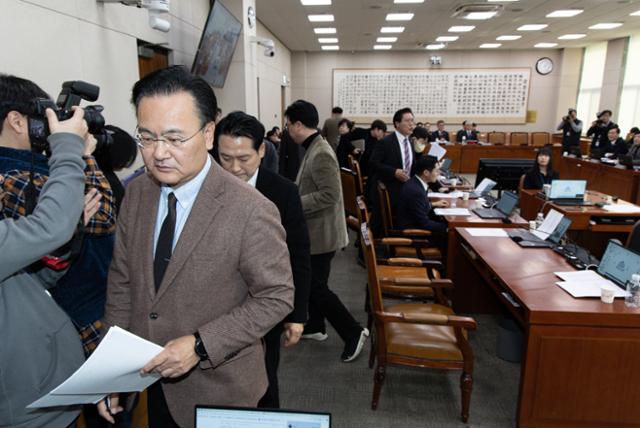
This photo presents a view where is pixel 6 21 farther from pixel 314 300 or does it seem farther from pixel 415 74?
pixel 415 74

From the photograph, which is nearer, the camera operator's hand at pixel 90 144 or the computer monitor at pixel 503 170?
the camera operator's hand at pixel 90 144

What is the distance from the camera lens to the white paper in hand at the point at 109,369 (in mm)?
797

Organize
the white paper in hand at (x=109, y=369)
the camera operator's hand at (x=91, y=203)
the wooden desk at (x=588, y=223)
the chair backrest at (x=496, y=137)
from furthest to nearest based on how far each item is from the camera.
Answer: the chair backrest at (x=496, y=137) < the wooden desk at (x=588, y=223) < the camera operator's hand at (x=91, y=203) < the white paper in hand at (x=109, y=369)

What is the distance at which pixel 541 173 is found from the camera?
15.7 feet

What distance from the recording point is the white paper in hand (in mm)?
797

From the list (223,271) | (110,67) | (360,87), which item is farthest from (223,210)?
(360,87)

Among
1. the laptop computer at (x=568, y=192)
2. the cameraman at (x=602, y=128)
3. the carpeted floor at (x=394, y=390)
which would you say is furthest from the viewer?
the cameraman at (x=602, y=128)

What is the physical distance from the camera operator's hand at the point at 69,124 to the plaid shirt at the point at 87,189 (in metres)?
0.20

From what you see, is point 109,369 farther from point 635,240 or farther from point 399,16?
point 399,16

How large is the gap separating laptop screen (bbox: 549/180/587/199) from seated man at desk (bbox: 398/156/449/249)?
4.48 ft

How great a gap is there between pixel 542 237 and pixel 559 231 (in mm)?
143

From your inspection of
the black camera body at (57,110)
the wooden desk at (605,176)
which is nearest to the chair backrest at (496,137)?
the wooden desk at (605,176)

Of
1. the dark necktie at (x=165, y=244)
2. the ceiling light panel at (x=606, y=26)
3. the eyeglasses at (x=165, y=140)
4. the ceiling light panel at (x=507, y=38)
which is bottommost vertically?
the dark necktie at (x=165, y=244)

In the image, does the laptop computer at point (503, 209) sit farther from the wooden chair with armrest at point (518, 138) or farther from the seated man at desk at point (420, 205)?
the wooden chair with armrest at point (518, 138)
